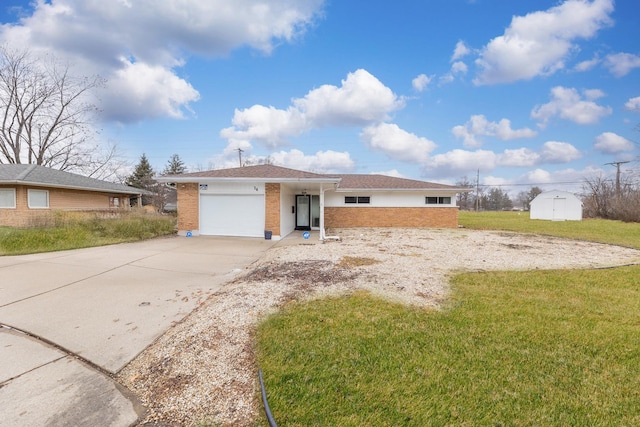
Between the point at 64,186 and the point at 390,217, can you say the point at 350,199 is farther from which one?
the point at 64,186

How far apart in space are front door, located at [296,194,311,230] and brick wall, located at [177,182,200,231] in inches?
232

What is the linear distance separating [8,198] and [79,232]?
8.79m

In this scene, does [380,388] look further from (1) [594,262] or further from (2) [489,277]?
(1) [594,262]

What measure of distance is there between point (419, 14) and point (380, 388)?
13.6 meters

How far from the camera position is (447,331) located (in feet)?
11.6

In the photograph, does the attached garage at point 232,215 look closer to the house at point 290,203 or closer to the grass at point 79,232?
the house at point 290,203

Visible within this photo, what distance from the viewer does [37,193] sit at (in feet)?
52.5

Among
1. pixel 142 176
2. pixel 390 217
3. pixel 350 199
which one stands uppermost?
pixel 142 176

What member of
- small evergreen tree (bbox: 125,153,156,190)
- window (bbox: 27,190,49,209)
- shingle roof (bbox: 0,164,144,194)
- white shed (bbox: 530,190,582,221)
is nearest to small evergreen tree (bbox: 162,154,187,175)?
small evergreen tree (bbox: 125,153,156,190)

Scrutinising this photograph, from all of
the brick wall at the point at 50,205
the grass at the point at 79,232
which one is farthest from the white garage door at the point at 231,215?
the brick wall at the point at 50,205

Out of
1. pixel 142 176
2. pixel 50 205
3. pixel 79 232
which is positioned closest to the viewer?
pixel 79 232

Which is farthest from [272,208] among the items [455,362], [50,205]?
[50,205]

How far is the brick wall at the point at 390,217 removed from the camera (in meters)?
18.1

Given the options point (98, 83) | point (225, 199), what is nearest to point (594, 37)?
point (225, 199)
